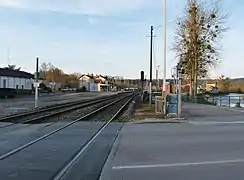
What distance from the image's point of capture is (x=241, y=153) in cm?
1229

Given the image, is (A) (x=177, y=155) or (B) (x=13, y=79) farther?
(B) (x=13, y=79)

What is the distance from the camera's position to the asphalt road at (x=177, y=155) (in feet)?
30.0

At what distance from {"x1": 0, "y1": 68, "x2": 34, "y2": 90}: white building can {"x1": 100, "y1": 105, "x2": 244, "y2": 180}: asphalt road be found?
246 feet

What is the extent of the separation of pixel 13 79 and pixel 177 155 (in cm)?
9110

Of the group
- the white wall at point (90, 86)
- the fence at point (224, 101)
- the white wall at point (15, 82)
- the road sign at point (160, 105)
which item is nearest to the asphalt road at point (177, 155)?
the road sign at point (160, 105)

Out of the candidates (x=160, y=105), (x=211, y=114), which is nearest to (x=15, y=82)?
(x=160, y=105)

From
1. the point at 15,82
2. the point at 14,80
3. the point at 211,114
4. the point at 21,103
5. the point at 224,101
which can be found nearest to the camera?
the point at 211,114

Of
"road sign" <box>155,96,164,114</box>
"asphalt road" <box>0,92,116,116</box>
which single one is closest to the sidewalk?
"road sign" <box>155,96,164,114</box>

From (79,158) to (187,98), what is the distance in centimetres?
4770

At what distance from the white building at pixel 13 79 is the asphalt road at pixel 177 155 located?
74.9m

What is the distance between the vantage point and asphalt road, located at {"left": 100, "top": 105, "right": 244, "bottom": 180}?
915 cm

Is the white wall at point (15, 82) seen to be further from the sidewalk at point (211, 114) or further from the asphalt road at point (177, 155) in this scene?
the asphalt road at point (177, 155)

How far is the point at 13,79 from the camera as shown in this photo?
99.4 metres

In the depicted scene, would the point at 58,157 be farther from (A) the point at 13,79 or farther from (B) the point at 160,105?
(A) the point at 13,79
